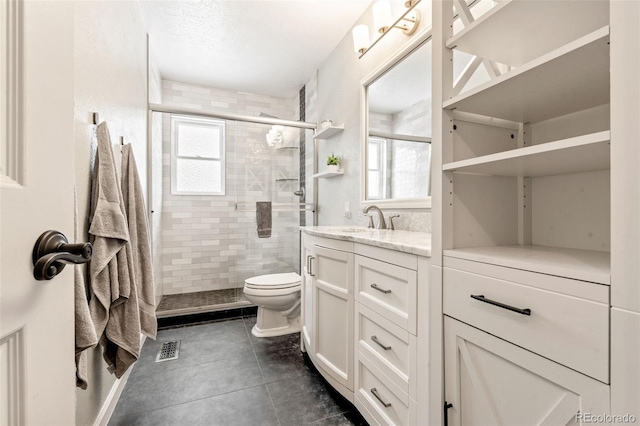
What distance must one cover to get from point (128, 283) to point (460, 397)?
4.47ft

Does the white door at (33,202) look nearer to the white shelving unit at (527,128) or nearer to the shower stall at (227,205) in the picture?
the white shelving unit at (527,128)

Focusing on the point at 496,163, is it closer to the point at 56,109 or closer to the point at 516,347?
the point at 516,347

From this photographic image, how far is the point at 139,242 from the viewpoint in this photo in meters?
1.54

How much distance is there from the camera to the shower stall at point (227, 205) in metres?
3.01

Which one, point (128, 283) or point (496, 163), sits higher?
point (496, 163)

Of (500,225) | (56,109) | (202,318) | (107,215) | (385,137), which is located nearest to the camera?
(56,109)

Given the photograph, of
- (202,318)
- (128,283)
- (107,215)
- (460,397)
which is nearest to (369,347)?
(460,397)

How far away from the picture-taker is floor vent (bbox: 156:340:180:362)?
201 centimetres

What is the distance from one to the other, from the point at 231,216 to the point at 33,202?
2963mm

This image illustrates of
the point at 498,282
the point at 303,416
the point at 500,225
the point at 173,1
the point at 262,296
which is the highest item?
the point at 173,1

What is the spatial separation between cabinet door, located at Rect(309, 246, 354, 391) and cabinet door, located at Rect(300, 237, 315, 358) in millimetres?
67

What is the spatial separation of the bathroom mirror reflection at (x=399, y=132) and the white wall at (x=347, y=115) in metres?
0.08

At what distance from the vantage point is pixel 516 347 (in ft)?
2.44

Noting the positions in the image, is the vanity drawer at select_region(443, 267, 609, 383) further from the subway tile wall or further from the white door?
the subway tile wall
